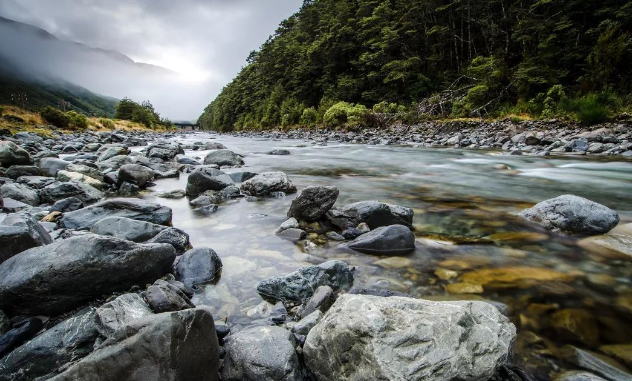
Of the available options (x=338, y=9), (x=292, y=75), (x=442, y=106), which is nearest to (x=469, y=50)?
(x=442, y=106)

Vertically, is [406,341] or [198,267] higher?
[406,341]

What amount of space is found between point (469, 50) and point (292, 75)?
22.6 metres

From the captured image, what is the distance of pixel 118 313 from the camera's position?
1.72 metres

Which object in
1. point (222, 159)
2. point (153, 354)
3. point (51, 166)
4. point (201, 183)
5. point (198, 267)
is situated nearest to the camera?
point (153, 354)

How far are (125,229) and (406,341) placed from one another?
2.81 metres

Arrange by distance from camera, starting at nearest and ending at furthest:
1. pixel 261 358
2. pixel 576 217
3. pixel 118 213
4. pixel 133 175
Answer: pixel 261 358, pixel 576 217, pixel 118 213, pixel 133 175

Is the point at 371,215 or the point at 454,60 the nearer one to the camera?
the point at 371,215

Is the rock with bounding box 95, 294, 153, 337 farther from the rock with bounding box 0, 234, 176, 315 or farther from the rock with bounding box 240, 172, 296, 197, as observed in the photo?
the rock with bounding box 240, 172, 296, 197

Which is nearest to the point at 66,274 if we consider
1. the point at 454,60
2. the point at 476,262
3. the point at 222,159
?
the point at 476,262

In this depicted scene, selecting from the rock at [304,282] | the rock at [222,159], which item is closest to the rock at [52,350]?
the rock at [304,282]

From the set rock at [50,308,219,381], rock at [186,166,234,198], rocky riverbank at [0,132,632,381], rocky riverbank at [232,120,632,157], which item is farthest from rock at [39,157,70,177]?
rocky riverbank at [232,120,632,157]

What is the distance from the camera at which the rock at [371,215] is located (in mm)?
3717

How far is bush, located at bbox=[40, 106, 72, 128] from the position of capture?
2684 centimetres

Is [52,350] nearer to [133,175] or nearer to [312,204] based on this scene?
[312,204]
